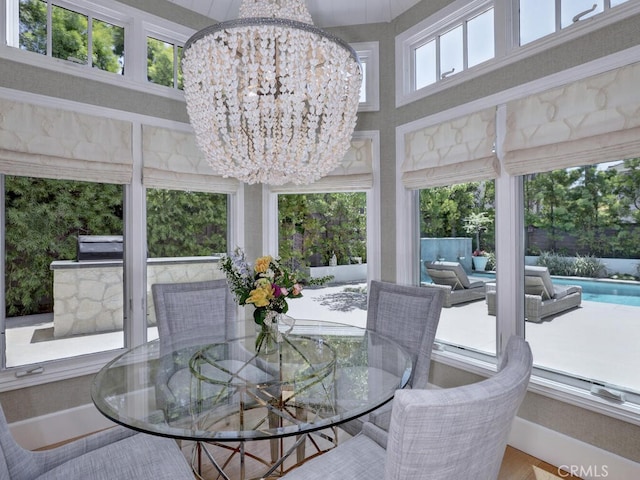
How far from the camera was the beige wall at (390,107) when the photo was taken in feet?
6.55

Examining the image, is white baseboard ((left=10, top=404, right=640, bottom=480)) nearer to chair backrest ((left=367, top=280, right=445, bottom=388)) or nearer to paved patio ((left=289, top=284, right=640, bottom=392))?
paved patio ((left=289, top=284, right=640, bottom=392))

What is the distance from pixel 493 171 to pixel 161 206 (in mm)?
2615

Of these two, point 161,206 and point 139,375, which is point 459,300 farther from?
point 161,206

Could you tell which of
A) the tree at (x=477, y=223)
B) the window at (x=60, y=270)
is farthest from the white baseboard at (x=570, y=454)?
the window at (x=60, y=270)

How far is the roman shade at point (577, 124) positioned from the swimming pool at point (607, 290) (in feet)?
2.36

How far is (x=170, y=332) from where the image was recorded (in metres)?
2.52

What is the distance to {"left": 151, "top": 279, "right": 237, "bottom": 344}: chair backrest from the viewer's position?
249cm

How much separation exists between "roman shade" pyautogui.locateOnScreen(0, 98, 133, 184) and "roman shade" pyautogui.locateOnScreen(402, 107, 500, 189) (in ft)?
7.45

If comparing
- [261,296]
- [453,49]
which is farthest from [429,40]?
[261,296]

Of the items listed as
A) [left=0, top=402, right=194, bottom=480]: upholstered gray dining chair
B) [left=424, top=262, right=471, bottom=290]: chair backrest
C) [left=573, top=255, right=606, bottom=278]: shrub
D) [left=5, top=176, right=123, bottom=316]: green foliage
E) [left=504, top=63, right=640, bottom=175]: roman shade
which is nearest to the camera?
[left=0, top=402, right=194, bottom=480]: upholstered gray dining chair

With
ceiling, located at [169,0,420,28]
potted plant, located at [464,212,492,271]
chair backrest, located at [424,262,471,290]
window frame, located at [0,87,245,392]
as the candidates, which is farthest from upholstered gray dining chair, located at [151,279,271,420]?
ceiling, located at [169,0,420,28]

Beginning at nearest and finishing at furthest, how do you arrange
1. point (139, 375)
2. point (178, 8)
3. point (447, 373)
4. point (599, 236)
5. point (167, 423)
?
point (167, 423), point (139, 375), point (599, 236), point (447, 373), point (178, 8)

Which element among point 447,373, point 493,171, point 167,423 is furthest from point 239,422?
point 493,171

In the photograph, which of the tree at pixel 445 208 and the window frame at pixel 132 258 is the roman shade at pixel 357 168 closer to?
the tree at pixel 445 208
